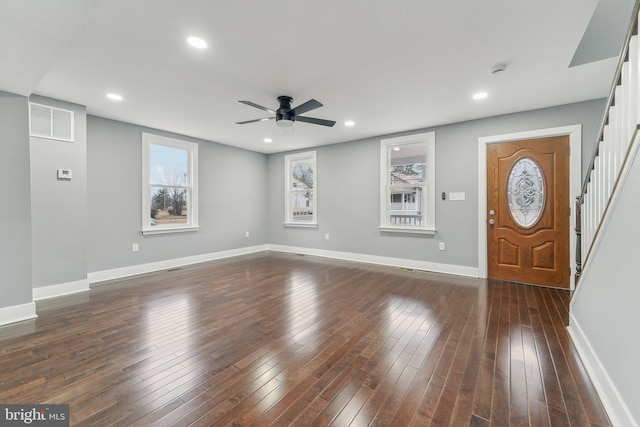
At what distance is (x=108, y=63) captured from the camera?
259 centimetres

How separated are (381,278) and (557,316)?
2.13m

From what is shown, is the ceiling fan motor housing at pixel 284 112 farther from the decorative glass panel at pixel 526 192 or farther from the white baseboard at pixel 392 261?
the decorative glass panel at pixel 526 192

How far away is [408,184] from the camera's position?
5004 millimetres

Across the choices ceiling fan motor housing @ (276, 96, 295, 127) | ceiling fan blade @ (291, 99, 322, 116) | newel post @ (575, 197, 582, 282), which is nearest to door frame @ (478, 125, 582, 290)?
newel post @ (575, 197, 582, 282)

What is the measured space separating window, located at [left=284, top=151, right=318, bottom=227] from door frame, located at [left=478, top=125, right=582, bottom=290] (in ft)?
11.0

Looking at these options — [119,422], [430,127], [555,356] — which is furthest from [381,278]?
[119,422]

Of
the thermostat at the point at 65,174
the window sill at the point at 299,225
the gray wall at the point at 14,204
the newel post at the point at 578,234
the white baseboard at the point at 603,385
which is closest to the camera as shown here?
the white baseboard at the point at 603,385

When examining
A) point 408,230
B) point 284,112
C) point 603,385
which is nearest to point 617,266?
point 603,385

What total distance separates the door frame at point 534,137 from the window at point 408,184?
28.8 inches

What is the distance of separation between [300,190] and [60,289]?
4519 millimetres

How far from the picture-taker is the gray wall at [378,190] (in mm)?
3895

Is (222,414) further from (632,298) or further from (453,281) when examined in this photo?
(453,281)

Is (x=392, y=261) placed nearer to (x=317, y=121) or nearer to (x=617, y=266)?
(x=317, y=121)

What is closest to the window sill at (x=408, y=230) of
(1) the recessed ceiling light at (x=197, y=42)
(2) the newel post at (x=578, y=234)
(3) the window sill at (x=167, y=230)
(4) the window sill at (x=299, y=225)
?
(4) the window sill at (x=299, y=225)
